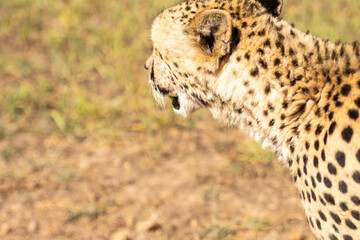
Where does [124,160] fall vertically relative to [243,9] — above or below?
below

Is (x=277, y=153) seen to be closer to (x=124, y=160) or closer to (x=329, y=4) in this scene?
(x=124, y=160)

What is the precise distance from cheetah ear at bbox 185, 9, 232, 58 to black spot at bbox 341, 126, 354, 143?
62 cm

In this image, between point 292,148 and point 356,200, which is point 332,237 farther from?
point 292,148

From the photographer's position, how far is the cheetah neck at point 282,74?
7.68 ft

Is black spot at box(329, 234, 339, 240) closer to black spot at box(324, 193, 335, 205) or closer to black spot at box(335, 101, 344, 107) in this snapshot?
black spot at box(324, 193, 335, 205)

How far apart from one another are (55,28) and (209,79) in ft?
11.2

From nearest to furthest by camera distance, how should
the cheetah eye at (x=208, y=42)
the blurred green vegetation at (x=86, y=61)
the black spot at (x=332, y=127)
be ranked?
the black spot at (x=332, y=127) → the cheetah eye at (x=208, y=42) → the blurred green vegetation at (x=86, y=61)

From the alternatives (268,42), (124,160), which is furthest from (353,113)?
(124,160)

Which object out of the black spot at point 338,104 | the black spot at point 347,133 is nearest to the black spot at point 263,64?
the black spot at point 338,104

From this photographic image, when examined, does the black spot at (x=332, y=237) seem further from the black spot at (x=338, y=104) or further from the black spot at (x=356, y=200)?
the black spot at (x=338, y=104)

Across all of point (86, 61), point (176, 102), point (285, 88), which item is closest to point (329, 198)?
point (285, 88)

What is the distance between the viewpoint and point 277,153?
261cm

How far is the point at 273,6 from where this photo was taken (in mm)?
2811

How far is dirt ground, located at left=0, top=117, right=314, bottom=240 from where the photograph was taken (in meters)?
3.33
